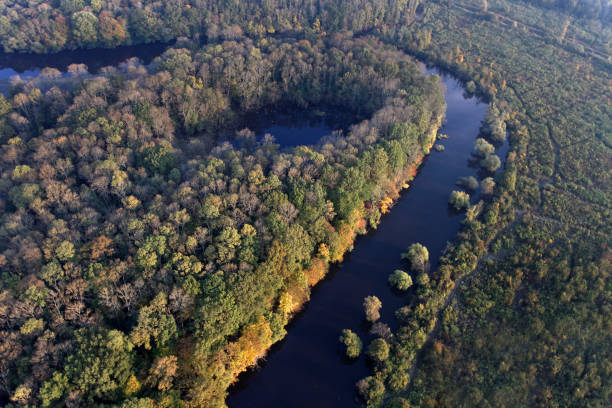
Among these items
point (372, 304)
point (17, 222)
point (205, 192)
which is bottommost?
point (372, 304)

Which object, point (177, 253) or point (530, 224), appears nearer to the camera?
point (177, 253)

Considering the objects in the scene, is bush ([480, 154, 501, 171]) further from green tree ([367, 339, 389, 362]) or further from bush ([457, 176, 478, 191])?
green tree ([367, 339, 389, 362])

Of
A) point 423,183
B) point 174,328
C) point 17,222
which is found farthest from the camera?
point 423,183

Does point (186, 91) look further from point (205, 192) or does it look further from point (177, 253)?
point (177, 253)

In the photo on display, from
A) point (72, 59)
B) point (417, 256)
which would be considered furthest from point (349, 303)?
point (72, 59)

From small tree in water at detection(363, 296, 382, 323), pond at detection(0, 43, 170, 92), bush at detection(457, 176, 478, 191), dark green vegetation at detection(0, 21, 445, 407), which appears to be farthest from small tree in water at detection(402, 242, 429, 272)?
pond at detection(0, 43, 170, 92)

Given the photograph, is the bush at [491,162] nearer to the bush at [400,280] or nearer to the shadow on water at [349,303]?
the shadow on water at [349,303]

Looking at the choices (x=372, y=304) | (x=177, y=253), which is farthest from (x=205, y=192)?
(x=372, y=304)
